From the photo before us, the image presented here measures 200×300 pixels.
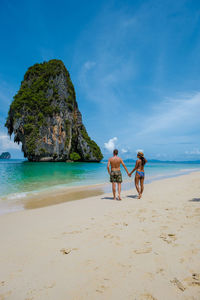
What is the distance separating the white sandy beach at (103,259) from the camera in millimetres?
1598

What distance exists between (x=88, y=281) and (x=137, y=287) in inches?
21.1

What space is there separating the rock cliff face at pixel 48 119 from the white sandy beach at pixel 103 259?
1840 inches

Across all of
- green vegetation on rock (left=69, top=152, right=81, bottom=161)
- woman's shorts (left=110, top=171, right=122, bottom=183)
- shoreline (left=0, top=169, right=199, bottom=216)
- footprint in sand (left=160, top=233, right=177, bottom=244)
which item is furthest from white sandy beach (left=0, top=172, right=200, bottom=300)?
green vegetation on rock (left=69, top=152, right=81, bottom=161)

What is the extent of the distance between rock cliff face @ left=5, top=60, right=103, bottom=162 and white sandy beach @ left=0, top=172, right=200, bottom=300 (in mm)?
46737

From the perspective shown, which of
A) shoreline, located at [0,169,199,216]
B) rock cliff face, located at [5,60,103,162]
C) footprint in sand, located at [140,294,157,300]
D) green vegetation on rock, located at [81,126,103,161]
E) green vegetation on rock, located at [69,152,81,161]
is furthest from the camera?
green vegetation on rock, located at [81,126,103,161]

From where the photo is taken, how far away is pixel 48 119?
4912 centimetres

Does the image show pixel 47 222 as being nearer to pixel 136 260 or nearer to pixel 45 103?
pixel 136 260

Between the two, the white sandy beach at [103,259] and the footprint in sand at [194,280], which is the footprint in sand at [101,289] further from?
the footprint in sand at [194,280]

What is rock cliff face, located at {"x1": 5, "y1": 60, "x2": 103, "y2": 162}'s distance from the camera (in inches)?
1859

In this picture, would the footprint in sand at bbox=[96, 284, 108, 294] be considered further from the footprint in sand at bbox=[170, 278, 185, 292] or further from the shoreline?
the shoreline

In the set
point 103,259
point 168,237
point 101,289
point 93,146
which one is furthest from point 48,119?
point 101,289

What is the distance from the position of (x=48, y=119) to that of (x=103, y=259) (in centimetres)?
5101

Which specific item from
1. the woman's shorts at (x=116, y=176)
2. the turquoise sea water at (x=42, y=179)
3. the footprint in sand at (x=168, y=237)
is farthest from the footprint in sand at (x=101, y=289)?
the turquoise sea water at (x=42, y=179)

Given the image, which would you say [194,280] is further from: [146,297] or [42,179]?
[42,179]
